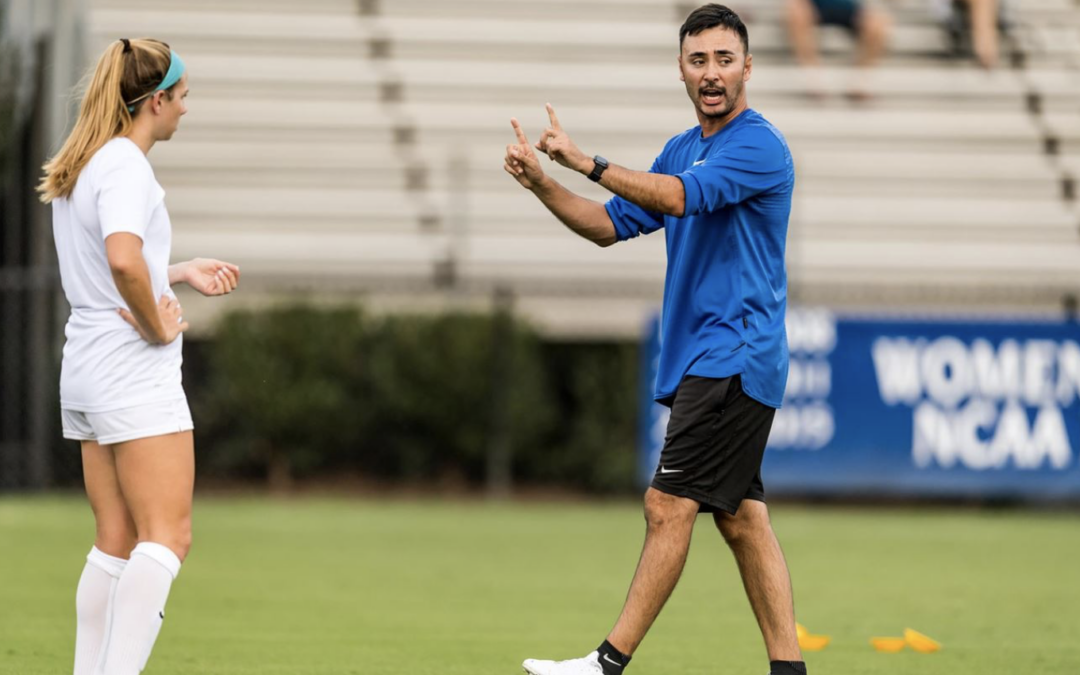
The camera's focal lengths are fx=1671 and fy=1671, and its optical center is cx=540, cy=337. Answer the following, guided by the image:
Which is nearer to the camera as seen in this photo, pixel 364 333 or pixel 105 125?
pixel 105 125

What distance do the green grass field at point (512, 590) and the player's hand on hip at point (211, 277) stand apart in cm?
177

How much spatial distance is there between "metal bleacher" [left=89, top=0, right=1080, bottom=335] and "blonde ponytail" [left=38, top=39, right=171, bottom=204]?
36.9ft

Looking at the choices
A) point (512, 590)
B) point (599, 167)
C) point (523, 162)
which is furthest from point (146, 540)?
point (512, 590)

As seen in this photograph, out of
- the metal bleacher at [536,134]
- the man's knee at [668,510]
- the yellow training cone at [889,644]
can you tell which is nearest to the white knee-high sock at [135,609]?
the man's knee at [668,510]

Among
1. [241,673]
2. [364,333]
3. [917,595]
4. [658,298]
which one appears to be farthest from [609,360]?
[241,673]

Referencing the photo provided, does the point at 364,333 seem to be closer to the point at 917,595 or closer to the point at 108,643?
the point at 917,595

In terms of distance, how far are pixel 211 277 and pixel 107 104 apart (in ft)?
2.19

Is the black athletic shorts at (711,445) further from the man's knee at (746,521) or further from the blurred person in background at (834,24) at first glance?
the blurred person in background at (834,24)

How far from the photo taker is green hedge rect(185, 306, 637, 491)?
1534 cm

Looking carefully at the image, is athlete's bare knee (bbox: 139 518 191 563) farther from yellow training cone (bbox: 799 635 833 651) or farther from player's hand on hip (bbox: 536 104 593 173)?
yellow training cone (bbox: 799 635 833 651)

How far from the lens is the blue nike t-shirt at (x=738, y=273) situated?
5371 mm

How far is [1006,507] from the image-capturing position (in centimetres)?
1487

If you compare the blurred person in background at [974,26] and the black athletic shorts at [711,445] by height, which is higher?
the blurred person in background at [974,26]

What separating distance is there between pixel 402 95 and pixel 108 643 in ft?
48.0
